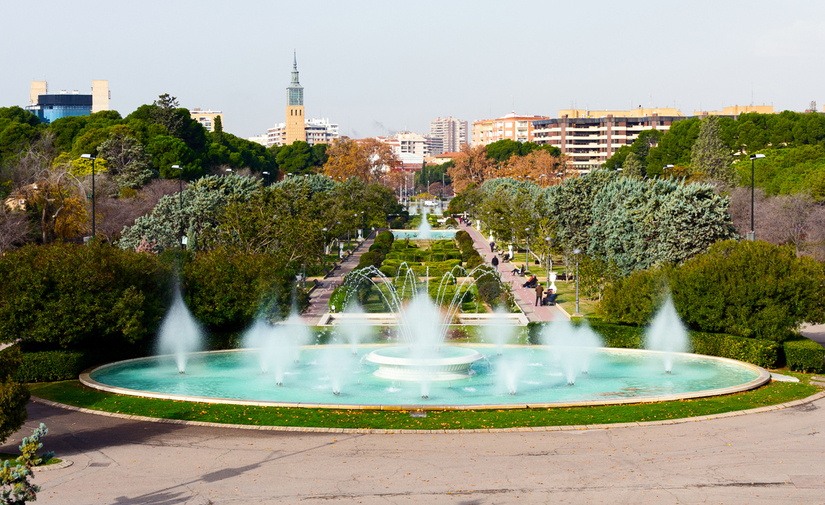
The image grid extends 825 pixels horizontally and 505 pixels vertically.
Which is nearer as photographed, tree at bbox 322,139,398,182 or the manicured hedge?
the manicured hedge

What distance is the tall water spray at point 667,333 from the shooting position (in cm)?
2466

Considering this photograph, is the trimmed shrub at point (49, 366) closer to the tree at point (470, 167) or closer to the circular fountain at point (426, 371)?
the circular fountain at point (426, 371)

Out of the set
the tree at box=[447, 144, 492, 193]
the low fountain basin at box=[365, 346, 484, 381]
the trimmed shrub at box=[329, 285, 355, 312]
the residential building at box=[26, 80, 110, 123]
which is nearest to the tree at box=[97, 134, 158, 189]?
the trimmed shrub at box=[329, 285, 355, 312]

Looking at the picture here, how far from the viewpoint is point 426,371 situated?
2166cm

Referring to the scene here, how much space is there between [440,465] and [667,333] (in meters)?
13.7

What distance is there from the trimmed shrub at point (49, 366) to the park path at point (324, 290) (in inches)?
420

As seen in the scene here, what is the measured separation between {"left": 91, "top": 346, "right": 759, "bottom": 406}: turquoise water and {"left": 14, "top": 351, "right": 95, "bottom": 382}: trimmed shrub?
74 cm

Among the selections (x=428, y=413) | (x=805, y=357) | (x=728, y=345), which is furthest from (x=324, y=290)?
(x=805, y=357)

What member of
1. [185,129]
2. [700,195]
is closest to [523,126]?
[185,129]

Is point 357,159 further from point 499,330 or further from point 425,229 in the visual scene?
point 499,330

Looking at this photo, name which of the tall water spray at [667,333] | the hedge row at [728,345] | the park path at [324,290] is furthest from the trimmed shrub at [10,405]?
the tall water spray at [667,333]

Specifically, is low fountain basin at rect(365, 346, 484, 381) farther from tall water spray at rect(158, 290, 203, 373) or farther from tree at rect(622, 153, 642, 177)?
tree at rect(622, 153, 642, 177)

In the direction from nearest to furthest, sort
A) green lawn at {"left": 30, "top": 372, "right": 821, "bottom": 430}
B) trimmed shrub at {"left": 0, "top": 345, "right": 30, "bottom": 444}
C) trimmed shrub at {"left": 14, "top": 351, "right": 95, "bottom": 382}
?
trimmed shrub at {"left": 0, "top": 345, "right": 30, "bottom": 444}
green lawn at {"left": 30, "top": 372, "right": 821, "bottom": 430}
trimmed shrub at {"left": 14, "top": 351, "right": 95, "bottom": 382}

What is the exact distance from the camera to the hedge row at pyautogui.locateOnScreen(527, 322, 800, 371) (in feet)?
72.0
